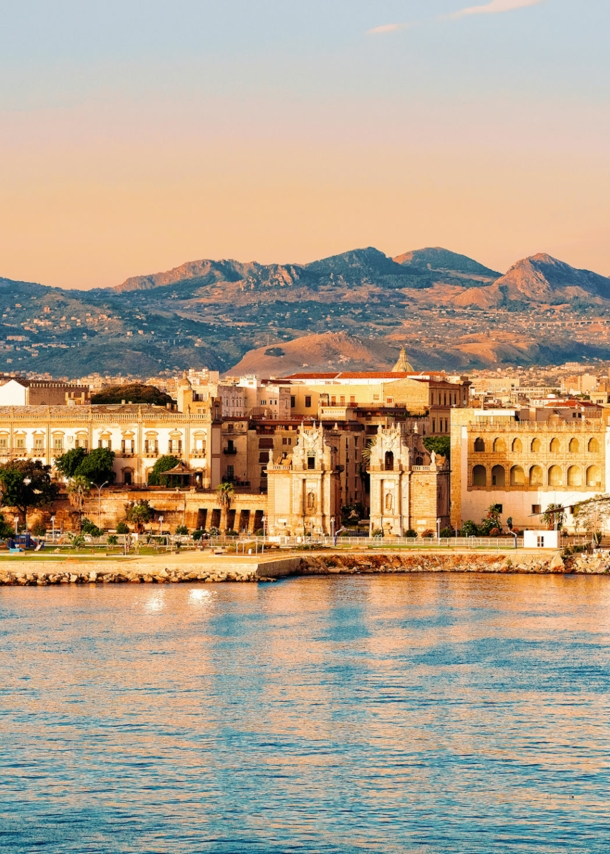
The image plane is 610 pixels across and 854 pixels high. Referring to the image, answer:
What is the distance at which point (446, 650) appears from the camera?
193 ft

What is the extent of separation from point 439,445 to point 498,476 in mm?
8267

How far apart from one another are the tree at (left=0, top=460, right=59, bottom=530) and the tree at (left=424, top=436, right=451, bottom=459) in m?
21.3

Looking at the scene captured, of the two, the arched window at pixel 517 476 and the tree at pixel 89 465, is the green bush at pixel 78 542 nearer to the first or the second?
the tree at pixel 89 465

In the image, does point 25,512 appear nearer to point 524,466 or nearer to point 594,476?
point 524,466

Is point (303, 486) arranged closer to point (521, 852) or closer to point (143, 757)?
point (143, 757)

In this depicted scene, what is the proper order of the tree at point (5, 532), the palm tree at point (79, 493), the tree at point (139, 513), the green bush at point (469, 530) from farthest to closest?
the palm tree at point (79, 493) < the tree at point (139, 513) < the tree at point (5, 532) < the green bush at point (469, 530)

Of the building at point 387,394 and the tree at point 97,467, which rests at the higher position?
the building at point 387,394

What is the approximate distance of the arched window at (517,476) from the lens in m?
98.4

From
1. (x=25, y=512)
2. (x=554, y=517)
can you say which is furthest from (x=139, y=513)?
(x=554, y=517)

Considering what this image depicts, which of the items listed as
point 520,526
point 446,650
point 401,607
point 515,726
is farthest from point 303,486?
point 515,726

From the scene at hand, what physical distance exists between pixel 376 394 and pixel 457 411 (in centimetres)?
2732

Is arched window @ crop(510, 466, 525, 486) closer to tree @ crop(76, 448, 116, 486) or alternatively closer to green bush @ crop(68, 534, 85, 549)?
tree @ crop(76, 448, 116, 486)

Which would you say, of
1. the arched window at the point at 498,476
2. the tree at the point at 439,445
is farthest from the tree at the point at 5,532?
the arched window at the point at 498,476

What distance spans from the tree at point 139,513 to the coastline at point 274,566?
34.1ft
